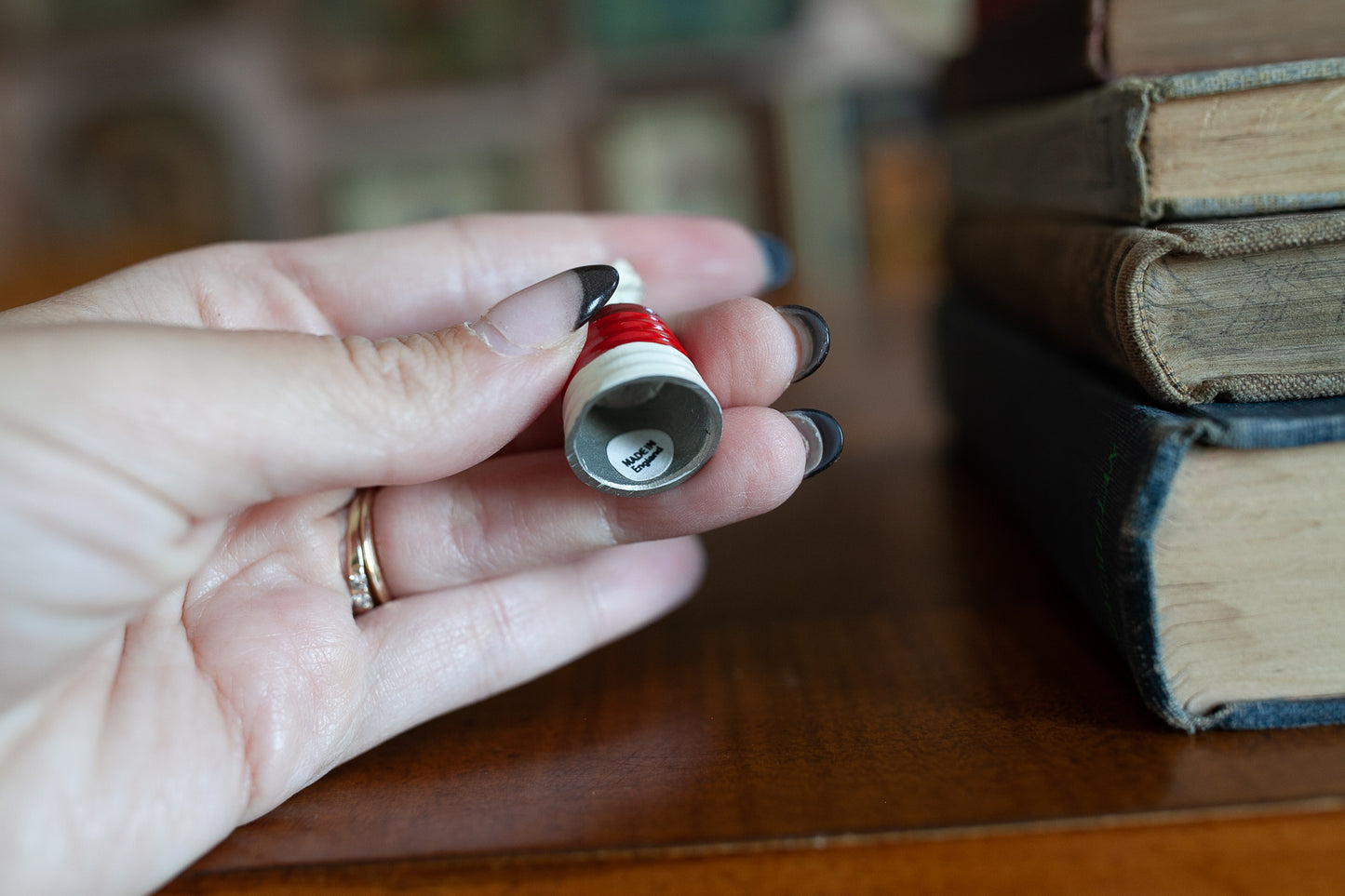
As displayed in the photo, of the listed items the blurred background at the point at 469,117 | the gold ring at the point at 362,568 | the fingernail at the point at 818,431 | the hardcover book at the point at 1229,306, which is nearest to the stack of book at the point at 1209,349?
the hardcover book at the point at 1229,306

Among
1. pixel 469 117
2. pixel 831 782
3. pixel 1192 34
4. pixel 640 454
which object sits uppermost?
pixel 1192 34

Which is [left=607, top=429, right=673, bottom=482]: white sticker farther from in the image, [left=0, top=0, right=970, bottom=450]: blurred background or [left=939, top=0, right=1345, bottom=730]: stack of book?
[left=0, top=0, right=970, bottom=450]: blurred background

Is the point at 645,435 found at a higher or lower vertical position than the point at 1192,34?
lower

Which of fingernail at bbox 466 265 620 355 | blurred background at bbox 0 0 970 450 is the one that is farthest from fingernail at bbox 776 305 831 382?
blurred background at bbox 0 0 970 450

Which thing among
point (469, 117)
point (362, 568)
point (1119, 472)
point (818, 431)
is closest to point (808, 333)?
point (818, 431)

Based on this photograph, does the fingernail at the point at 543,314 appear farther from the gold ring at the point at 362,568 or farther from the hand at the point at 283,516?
the gold ring at the point at 362,568

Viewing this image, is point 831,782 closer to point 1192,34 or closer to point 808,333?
point 808,333
